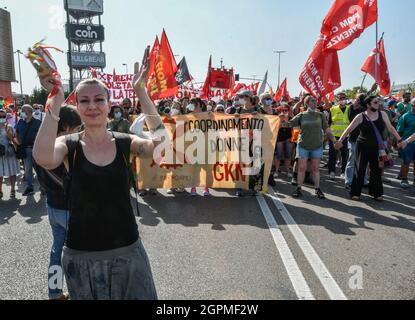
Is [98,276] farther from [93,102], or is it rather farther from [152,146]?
[93,102]

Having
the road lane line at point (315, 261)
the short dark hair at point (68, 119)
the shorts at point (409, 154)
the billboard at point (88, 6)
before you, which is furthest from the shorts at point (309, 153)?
the billboard at point (88, 6)

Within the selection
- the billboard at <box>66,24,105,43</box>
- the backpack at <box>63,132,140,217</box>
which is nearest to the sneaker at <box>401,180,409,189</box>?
the backpack at <box>63,132,140,217</box>

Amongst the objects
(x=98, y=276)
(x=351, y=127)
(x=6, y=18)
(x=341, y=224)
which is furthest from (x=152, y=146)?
(x=6, y=18)

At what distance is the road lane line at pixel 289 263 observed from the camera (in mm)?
3479

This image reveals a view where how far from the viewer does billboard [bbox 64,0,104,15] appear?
206 feet

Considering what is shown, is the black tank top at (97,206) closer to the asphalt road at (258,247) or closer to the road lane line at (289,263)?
the asphalt road at (258,247)

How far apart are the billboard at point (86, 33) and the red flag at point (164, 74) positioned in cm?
6102

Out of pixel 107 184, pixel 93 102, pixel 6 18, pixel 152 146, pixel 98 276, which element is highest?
pixel 6 18

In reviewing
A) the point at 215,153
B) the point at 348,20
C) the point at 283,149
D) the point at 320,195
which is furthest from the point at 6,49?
the point at 320,195

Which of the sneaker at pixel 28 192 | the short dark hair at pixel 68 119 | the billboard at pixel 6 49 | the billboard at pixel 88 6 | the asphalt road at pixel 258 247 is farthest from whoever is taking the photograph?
the billboard at pixel 88 6

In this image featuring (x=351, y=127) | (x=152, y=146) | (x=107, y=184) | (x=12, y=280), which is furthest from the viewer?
(x=351, y=127)

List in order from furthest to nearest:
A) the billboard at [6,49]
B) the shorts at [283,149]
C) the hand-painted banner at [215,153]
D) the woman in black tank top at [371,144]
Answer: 1. the billboard at [6,49]
2. the shorts at [283,149]
3. the hand-painted banner at [215,153]
4. the woman in black tank top at [371,144]

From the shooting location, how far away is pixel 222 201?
280 inches

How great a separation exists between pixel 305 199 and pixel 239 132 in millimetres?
1841
